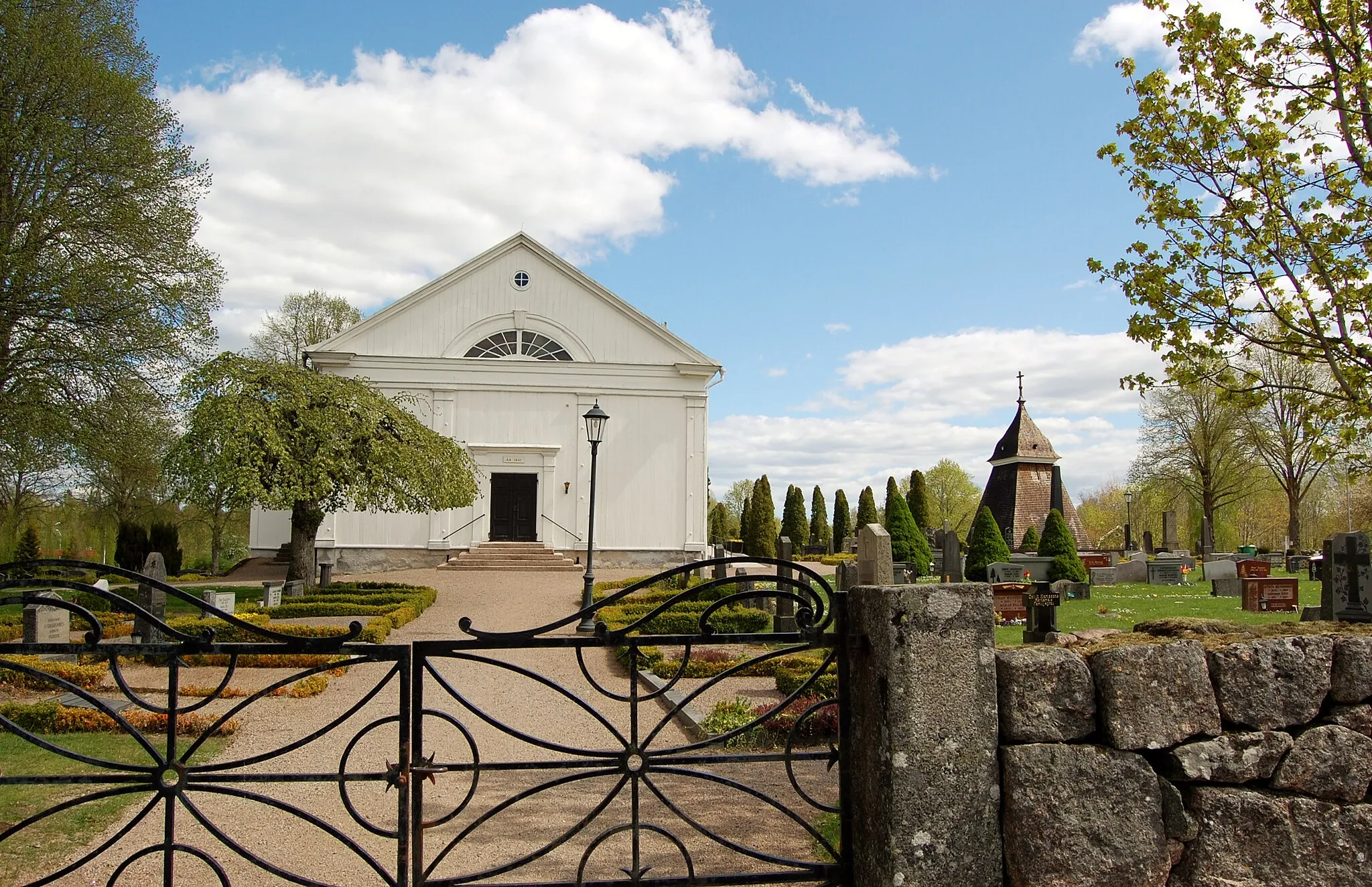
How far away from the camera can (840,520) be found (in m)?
37.2

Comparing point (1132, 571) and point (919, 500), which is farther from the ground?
point (919, 500)

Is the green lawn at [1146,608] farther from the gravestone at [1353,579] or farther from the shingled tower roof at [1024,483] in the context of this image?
the shingled tower roof at [1024,483]

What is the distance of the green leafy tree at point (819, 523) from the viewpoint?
39094mm

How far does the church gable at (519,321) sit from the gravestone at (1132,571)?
12.1 meters

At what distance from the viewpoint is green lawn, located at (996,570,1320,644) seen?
43.5ft

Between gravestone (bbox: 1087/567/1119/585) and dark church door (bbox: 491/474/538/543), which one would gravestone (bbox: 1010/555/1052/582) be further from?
dark church door (bbox: 491/474/538/543)

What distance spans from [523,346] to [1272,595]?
1908 centimetres

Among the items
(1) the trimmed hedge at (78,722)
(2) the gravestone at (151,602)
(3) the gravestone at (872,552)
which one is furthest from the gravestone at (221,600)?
(3) the gravestone at (872,552)

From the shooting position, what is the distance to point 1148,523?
46031 mm

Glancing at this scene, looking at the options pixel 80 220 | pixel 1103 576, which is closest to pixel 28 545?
pixel 80 220

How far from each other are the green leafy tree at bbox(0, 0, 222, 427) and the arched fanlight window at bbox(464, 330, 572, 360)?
26.2ft

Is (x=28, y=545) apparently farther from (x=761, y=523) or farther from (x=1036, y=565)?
(x=1036, y=565)

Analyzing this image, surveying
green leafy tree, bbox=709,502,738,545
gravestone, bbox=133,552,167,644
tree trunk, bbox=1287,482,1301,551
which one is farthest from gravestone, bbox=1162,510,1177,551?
gravestone, bbox=133,552,167,644

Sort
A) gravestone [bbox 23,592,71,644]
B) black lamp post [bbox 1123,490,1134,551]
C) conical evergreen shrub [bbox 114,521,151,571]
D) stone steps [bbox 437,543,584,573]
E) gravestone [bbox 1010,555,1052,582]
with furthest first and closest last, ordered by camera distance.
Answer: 1. black lamp post [bbox 1123,490,1134,551]
2. conical evergreen shrub [bbox 114,521,151,571]
3. stone steps [bbox 437,543,584,573]
4. gravestone [bbox 1010,555,1052,582]
5. gravestone [bbox 23,592,71,644]
